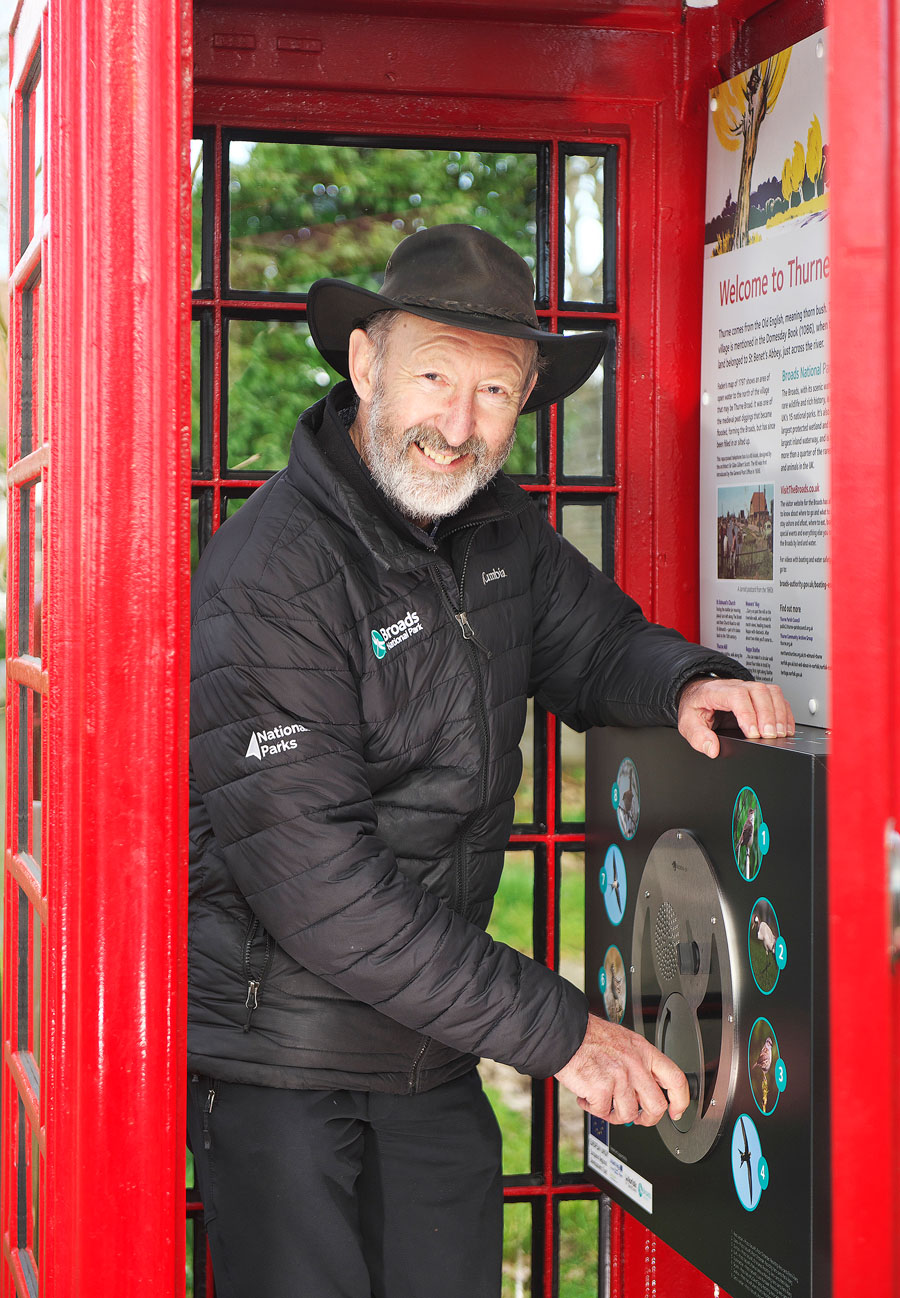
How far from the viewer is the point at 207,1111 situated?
231cm

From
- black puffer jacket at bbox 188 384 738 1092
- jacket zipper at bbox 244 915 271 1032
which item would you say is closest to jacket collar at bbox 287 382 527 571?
black puffer jacket at bbox 188 384 738 1092

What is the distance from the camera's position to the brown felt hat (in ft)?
7.69

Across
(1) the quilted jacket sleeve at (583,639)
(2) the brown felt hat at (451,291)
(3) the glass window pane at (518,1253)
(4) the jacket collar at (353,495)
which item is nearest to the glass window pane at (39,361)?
(4) the jacket collar at (353,495)

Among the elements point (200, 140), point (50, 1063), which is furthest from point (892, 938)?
point (200, 140)

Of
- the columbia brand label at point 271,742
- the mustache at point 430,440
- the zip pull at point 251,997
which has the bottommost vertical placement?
the zip pull at point 251,997

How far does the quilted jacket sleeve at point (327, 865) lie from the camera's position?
2.03 meters

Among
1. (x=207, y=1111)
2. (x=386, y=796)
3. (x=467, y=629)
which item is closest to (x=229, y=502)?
(x=467, y=629)

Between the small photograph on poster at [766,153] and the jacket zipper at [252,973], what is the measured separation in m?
1.64

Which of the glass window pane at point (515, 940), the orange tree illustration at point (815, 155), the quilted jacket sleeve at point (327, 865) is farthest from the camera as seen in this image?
the glass window pane at point (515, 940)

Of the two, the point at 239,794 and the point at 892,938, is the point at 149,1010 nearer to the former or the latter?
the point at 239,794

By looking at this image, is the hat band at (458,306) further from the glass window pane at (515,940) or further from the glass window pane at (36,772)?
the glass window pane at (515,940)

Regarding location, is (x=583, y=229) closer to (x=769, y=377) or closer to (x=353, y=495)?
(x=769, y=377)

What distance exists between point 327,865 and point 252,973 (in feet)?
1.08

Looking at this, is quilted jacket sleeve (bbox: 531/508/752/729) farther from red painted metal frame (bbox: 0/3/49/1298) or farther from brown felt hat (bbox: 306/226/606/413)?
red painted metal frame (bbox: 0/3/49/1298)
